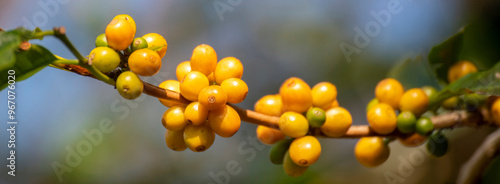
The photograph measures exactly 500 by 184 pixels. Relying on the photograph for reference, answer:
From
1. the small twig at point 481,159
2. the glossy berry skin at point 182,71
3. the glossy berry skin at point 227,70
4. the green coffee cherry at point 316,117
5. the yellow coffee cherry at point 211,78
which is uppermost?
the glossy berry skin at point 182,71

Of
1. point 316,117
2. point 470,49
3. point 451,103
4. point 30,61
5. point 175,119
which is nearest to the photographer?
point 30,61

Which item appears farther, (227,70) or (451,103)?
(451,103)

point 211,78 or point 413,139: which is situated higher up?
point 211,78

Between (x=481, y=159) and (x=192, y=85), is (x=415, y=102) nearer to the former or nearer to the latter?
(x=481, y=159)

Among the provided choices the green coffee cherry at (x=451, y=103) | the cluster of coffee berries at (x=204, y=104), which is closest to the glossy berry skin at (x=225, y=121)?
the cluster of coffee berries at (x=204, y=104)

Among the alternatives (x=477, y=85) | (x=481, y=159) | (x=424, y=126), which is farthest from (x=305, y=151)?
(x=481, y=159)

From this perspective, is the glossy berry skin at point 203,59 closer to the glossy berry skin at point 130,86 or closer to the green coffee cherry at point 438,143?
the glossy berry skin at point 130,86

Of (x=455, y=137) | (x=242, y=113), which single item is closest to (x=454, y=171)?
(x=455, y=137)
